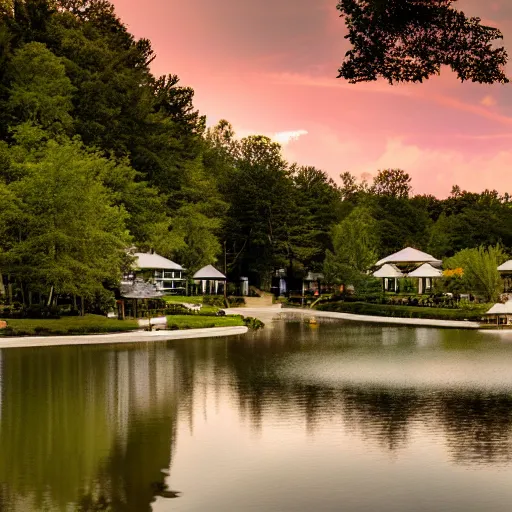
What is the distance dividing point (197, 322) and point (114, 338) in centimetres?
687

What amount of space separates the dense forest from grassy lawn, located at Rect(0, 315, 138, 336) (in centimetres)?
214

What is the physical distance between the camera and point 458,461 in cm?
1129

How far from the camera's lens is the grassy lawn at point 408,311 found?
45938 mm

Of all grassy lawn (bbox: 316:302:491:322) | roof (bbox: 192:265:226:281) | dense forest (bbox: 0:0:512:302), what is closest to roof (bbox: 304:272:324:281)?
dense forest (bbox: 0:0:512:302)

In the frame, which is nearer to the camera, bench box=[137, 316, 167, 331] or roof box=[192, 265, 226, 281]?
bench box=[137, 316, 167, 331]

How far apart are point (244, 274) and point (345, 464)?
255ft

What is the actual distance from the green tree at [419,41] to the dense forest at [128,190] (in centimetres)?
2335

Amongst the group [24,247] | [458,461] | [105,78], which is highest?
[105,78]

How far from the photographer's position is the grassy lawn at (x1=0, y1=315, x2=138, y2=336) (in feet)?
106

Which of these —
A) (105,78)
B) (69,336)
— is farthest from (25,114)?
(69,336)

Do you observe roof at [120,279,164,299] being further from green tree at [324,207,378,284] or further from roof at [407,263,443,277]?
roof at [407,263,443,277]

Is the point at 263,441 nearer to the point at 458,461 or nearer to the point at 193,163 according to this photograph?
the point at 458,461

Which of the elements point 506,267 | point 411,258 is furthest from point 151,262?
point 506,267

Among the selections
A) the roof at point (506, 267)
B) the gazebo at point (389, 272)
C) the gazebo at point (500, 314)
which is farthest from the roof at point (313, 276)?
the gazebo at point (500, 314)
